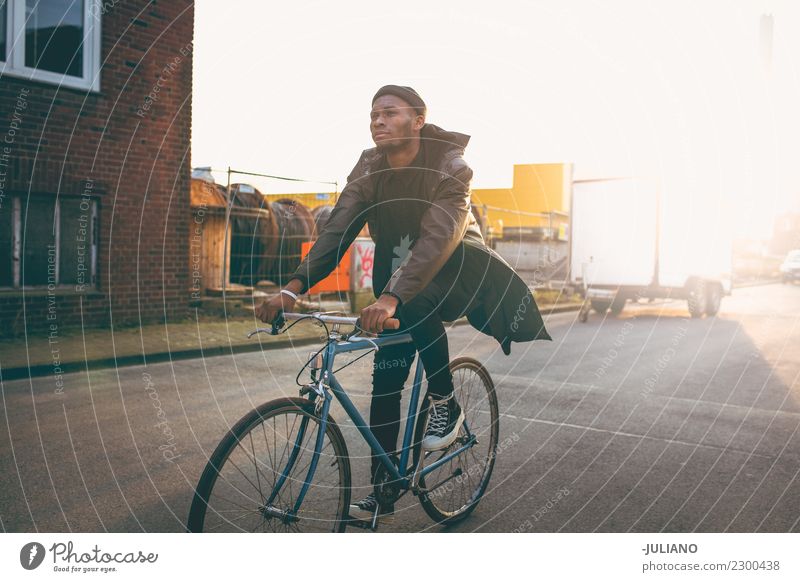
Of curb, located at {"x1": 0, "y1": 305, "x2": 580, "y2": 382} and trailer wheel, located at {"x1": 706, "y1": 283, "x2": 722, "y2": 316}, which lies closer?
curb, located at {"x1": 0, "y1": 305, "x2": 580, "y2": 382}

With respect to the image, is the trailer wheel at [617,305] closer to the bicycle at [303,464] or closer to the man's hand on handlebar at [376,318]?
the bicycle at [303,464]

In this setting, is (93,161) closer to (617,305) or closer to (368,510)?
(368,510)

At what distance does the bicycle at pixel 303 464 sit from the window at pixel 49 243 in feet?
28.0

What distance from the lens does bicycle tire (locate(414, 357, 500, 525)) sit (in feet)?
13.5

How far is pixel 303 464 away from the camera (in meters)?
3.09

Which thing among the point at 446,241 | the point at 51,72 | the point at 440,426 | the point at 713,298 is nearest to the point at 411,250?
the point at 446,241

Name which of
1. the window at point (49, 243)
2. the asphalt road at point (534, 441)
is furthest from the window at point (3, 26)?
the asphalt road at point (534, 441)

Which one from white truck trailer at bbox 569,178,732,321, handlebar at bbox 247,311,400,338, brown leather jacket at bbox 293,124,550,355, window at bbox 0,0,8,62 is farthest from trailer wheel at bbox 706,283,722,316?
handlebar at bbox 247,311,400,338

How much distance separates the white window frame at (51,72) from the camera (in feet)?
35.1

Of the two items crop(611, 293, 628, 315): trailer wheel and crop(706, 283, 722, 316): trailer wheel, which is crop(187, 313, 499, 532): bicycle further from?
crop(706, 283, 722, 316): trailer wheel

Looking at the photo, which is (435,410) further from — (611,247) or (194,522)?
(611,247)

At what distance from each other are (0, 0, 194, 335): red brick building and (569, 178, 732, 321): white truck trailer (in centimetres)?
883

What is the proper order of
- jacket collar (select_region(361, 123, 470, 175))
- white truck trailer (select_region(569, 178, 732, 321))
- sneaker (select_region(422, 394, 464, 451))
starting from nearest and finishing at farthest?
jacket collar (select_region(361, 123, 470, 175))
sneaker (select_region(422, 394, 464, 451))
white truck trailer (select_region(569, 178, 732, 321))
